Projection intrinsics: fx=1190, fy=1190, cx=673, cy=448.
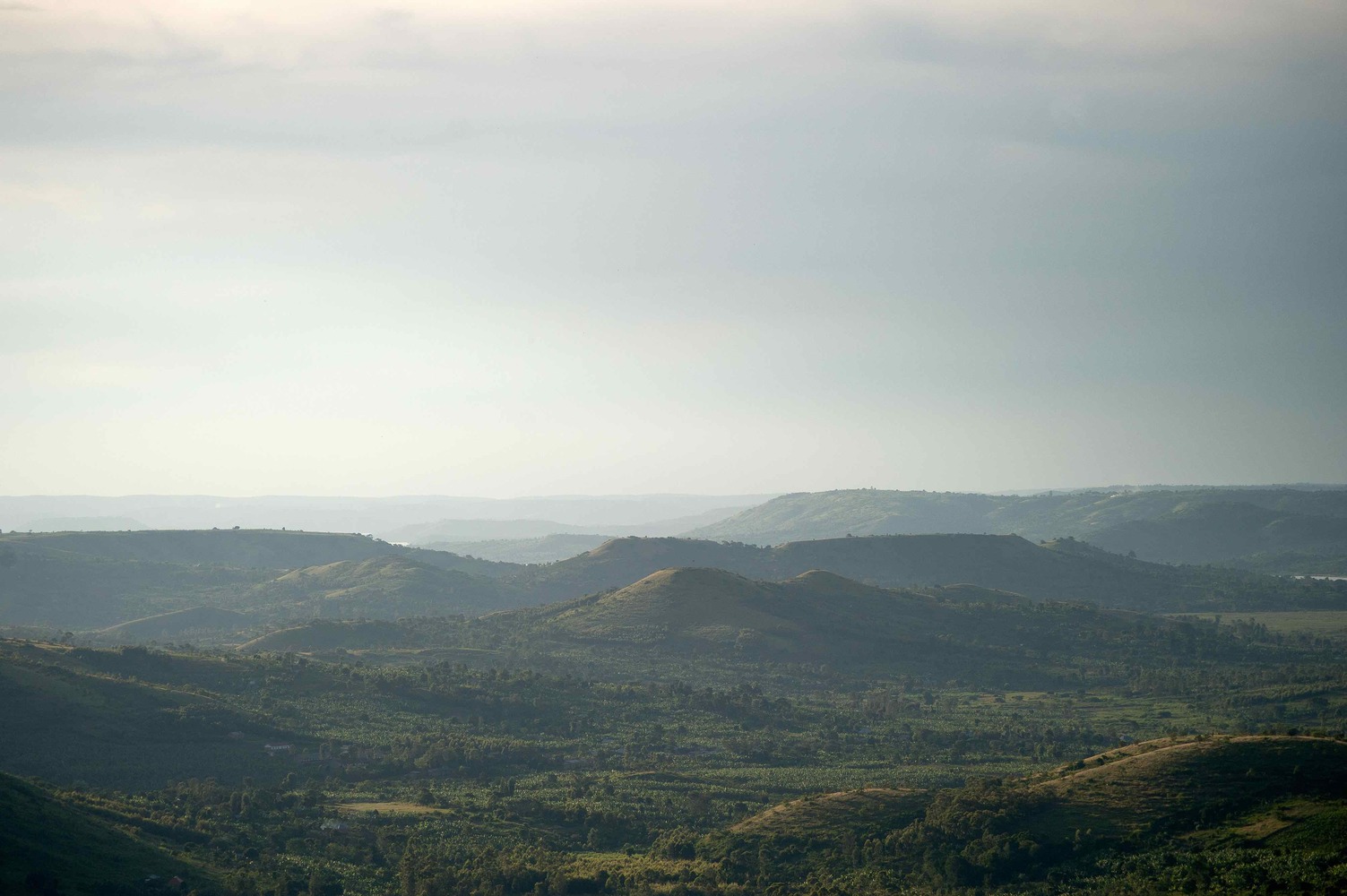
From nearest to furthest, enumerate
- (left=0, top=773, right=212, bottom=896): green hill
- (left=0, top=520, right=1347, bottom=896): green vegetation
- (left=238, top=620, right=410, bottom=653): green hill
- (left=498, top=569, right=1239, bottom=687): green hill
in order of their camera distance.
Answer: (left=0, top=773, right=212, bottom=896): green hill < (left=0, top=520, right=1347, bottom=896): green vegetation < (left=238, top=620, right=410, bottom=653): green hill < (left=498, top=569, right=1239, bottom=687): green hill

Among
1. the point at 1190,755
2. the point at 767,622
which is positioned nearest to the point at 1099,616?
the point at 767,622

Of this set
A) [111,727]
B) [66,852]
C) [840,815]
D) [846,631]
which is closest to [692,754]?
[840,815]

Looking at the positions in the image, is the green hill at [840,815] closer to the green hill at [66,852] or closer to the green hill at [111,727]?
the green hill at [66,852]

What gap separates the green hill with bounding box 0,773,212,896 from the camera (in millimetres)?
54688

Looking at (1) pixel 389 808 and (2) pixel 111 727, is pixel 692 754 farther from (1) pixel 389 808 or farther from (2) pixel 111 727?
(2) pixel 111 727

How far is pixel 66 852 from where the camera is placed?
5894 cm

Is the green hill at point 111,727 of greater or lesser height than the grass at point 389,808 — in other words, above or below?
above

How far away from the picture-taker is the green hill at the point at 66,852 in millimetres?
54688

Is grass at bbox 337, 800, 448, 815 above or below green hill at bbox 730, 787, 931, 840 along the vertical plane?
below

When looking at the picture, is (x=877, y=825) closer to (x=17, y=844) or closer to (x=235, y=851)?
(x=235, y=851)

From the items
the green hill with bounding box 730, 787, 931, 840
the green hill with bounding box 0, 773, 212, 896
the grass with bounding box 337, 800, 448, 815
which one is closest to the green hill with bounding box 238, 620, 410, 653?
the grass with bounding box 337, 800, 448, 815

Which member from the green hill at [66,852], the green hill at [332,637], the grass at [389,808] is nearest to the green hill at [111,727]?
the grass at [389,808]

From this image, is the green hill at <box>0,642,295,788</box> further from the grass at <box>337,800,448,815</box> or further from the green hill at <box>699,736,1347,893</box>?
the green hill at <box>699,736,1347,893</box>

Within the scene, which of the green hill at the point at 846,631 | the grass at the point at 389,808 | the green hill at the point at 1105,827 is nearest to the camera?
the green hill at the point at 1105,827
